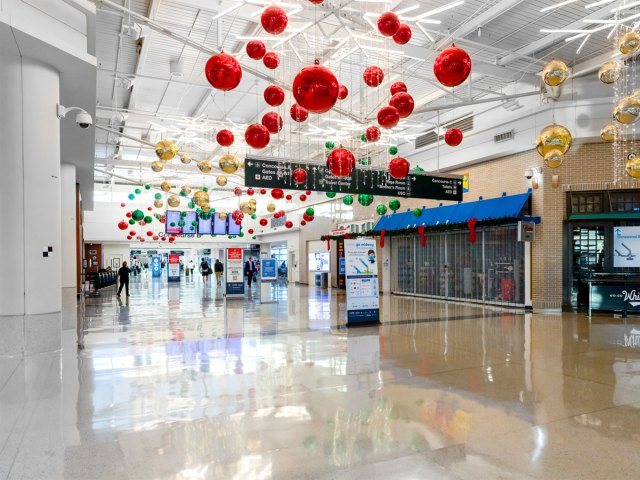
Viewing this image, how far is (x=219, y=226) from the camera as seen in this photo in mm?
27172

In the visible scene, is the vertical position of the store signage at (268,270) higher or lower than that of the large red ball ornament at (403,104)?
lower

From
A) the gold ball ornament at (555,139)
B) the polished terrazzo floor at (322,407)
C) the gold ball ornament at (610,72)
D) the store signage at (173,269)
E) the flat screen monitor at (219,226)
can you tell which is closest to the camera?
the polished terrazzo floor at (322,407)

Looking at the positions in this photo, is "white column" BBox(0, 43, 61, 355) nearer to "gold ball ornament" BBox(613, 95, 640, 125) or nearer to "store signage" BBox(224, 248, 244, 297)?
"gold ball ornament" BBox(613, 95, 640, 125)

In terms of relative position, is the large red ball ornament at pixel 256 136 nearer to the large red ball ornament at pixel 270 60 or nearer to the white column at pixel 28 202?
the large red ball ornament at pixel 270 60

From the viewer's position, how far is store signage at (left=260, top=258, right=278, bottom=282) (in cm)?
1973

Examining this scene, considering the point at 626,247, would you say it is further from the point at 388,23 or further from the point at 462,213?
the point at 388,23

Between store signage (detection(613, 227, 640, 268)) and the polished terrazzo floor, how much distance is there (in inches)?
226

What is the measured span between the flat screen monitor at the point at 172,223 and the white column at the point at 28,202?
19.4 meters

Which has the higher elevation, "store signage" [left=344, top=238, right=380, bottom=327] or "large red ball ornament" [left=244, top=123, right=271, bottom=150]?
"large red ball ornament" [left=244, top=123, right=271, bottom=150]

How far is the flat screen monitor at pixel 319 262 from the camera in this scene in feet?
91.0

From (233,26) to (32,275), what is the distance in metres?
7.30

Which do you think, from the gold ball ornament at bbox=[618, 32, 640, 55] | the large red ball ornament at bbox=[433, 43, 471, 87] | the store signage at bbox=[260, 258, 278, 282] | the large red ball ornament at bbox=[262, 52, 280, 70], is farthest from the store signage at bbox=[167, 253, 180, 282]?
the gold ball ornament at bbox=[618, 32, 640, 55]

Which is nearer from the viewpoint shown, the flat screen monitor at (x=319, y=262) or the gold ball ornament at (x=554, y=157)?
the gold ball ornament at (x=554, y=157)

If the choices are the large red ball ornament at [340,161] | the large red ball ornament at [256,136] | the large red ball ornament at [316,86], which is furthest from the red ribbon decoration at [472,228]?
the large red ball ornament at [316,86]
